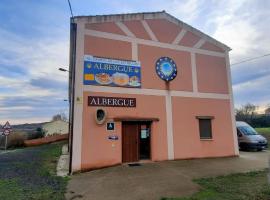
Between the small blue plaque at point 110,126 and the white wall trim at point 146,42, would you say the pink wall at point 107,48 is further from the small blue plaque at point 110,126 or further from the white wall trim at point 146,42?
the small blue plaque at point 110,126

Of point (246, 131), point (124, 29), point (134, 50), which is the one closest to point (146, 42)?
point (134, 50)

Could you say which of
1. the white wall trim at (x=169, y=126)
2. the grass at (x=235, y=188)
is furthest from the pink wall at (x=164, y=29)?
the grass at (x=235, y=188)

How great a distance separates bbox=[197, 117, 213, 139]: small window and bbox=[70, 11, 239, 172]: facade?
0.06m

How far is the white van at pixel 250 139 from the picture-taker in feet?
54.6

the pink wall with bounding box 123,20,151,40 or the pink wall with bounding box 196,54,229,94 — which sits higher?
the pink wall with bounding box 123,20,151,40

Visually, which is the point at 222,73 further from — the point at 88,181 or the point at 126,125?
the point at 88,181

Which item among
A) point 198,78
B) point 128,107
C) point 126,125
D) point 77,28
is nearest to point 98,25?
point 77,28

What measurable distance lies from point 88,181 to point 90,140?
237cm

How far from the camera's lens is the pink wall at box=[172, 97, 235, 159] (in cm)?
1273

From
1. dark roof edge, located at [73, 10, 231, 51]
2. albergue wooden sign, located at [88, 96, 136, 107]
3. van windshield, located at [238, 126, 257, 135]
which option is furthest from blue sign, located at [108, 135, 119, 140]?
van windshield, located at [238, 126, 257, 135]

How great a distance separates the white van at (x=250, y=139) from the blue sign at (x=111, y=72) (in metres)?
9.98

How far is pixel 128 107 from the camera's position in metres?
11.8

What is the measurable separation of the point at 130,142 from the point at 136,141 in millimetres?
333

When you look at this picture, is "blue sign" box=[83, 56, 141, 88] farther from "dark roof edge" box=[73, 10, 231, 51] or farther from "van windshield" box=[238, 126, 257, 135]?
"van windshield" box=[238, 126, 257, 135]
